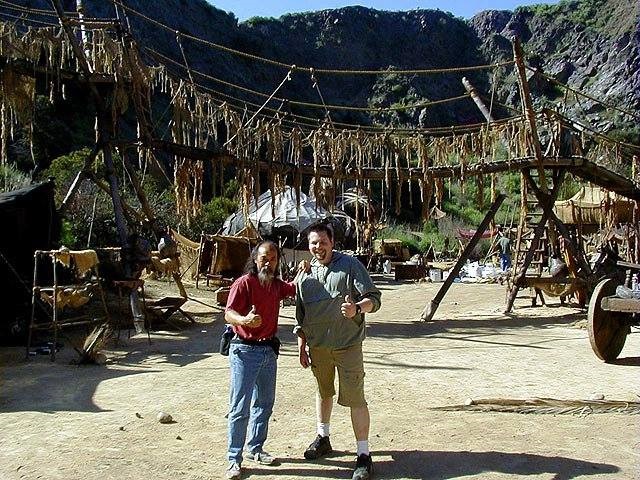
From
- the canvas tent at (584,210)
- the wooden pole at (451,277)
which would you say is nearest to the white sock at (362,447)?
the wooden pole at (451,277)

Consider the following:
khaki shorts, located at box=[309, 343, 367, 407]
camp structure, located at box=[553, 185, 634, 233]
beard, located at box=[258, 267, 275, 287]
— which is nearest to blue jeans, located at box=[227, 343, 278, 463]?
khaki shorts, located at box=[309, 343, 367, 407]

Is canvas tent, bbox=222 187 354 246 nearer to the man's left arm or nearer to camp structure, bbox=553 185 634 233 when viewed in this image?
camp structure, bbox=553 185 634 233

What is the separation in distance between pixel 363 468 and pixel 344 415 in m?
1.55

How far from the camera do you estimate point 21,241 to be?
10.8 metres

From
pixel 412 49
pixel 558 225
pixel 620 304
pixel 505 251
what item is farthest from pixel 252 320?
pixel 412 49

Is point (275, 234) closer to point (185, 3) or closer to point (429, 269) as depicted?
point (429, 269)

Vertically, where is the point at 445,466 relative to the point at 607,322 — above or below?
below

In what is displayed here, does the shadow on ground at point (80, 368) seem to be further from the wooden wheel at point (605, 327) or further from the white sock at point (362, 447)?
the wooden wheel at point (605, 327)

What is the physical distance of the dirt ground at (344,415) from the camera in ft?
14.4

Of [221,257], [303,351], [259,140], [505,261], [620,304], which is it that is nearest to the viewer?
[303,351]

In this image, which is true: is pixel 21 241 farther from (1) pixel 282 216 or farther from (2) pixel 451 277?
(1) pixel 282 216

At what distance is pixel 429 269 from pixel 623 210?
Answer: 9045mm

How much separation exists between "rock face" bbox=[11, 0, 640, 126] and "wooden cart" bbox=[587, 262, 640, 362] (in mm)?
48984

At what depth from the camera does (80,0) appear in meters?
12.3
